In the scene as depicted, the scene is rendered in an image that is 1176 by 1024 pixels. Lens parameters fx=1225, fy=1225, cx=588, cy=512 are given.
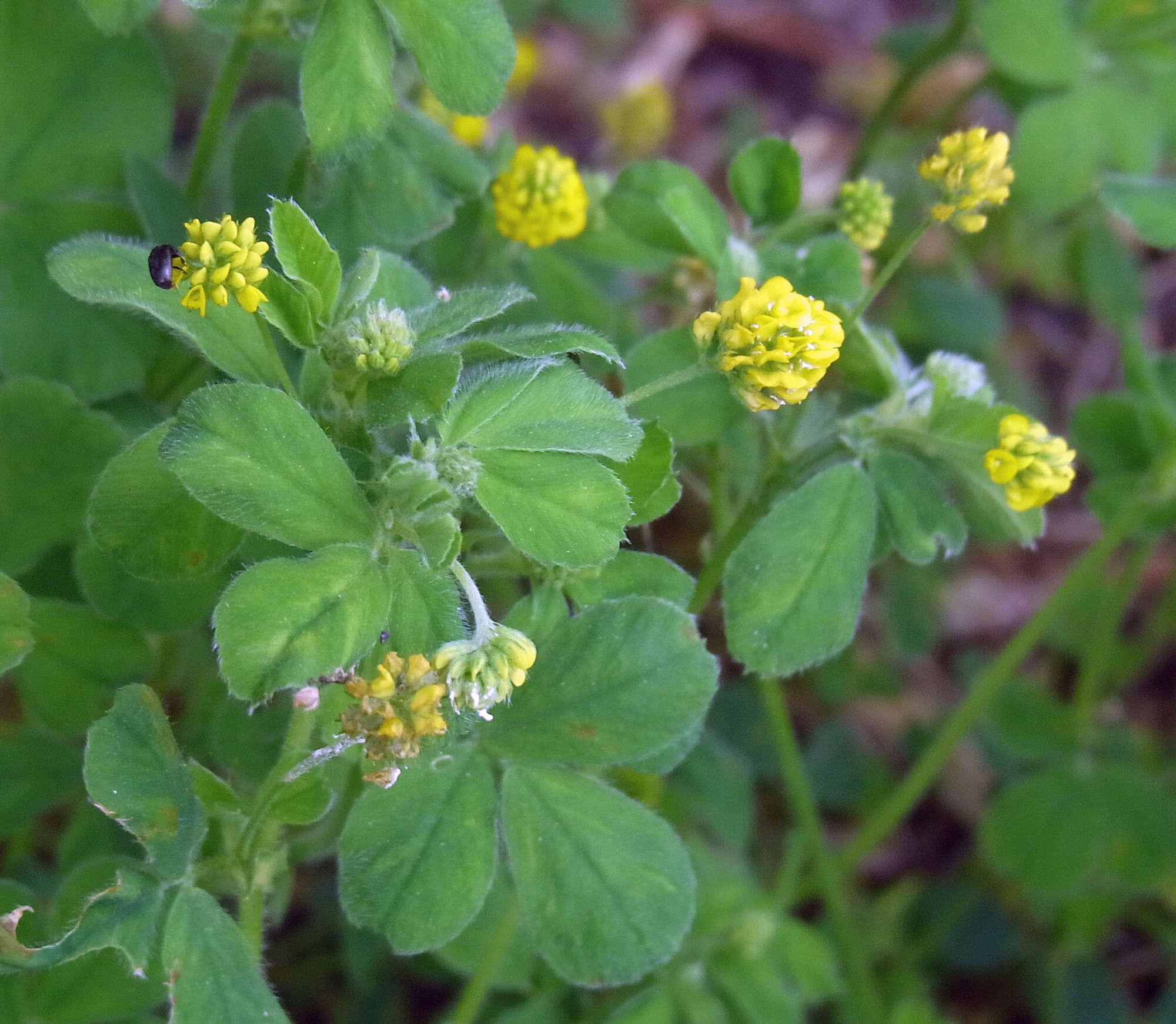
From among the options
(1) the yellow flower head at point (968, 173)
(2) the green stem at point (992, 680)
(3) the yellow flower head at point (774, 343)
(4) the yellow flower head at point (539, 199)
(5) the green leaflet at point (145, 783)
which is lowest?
(2) the green stem at point (992, 680)

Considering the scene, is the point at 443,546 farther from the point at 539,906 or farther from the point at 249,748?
the point at 249,748

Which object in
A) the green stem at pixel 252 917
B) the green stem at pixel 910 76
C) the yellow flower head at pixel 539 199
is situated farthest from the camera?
the green stem at pixel 910 76

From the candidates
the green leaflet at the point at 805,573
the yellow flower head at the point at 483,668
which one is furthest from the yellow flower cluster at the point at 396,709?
the green leaflet at the point at 805,573

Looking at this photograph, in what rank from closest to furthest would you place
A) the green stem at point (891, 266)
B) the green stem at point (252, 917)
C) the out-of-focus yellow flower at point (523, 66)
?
the green stem at point (252, 917) < the green stem at point (891, 266) < the out-of-focus yellow flower at point (523, 66)

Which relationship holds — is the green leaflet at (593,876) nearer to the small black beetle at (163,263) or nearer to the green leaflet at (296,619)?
the green leaflet at (296,619)

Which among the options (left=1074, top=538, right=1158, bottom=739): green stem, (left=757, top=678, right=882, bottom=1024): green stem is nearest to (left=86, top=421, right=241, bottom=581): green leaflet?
(left=757, top=678, right=882, bottom=1024): green stem

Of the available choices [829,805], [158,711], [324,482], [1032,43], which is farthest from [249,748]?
[1032,43]

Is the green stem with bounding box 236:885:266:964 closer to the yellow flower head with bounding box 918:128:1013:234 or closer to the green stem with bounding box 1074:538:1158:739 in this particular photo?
the yellow flower head with bounding box 918:128:1013:234
